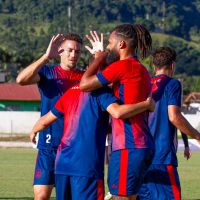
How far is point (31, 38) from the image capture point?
189875 millimetres

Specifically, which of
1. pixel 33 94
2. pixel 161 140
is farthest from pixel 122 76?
pixel 33 94

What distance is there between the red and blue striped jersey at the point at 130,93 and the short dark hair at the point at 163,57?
1551 millimetres

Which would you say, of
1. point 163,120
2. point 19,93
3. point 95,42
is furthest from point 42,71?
point 19,93

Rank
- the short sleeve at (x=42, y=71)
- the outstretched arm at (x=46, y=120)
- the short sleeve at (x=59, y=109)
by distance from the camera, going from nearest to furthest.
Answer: the short sleeve at (x=59, y=109), the outstretched arm at (x=46, y=120), the short sleeve at (x=42, y=71)

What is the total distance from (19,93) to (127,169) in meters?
67.7

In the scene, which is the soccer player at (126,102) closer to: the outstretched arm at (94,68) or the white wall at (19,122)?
the outstretched arm at (94,68)

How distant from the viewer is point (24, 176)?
1795 centimetres

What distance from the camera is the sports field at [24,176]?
563 inches

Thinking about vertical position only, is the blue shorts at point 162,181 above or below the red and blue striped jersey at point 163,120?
below

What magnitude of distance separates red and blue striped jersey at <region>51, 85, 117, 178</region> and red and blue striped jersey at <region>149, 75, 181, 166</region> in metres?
1.47

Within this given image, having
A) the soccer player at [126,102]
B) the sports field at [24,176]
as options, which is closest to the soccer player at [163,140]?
the soccer player at [126,102]

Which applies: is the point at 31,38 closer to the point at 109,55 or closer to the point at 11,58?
the point at 11,58

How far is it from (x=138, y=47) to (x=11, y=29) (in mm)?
194037

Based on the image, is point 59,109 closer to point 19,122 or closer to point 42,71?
point 42,71
